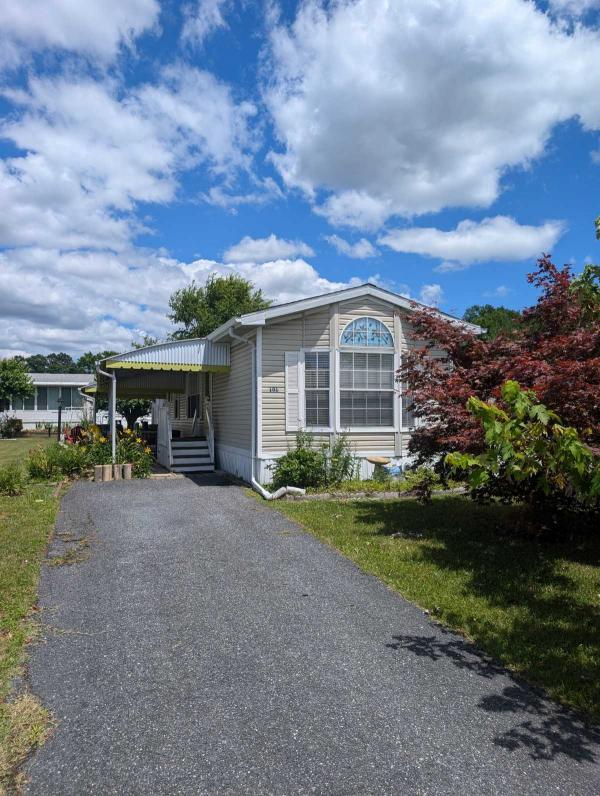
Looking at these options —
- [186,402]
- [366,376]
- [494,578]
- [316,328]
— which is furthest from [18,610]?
[186,402]

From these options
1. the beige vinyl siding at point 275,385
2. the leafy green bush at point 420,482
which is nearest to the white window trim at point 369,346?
the beige vinyl siding at point 275,385

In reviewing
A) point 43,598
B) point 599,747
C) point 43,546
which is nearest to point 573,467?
point 599,747

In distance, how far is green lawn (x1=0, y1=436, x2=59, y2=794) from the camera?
290 cm

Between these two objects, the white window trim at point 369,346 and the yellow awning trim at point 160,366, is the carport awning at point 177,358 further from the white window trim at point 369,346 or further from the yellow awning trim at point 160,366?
the white window trim at point 369,346

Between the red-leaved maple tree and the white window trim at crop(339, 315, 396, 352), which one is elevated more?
the white window trim at crop(339, 315, 396, 352)

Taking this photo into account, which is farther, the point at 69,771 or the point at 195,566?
the point at 195,566

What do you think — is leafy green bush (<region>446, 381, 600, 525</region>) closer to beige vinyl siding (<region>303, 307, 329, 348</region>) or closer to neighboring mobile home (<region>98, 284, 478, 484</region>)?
neighboring mobile home (<region>98, 284, 478, 484</region>)

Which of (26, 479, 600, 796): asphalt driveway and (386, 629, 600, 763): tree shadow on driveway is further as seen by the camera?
(386, 629, 600, 763): tree shadow on driveway

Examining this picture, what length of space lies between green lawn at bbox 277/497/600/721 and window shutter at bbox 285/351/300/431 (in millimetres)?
2425

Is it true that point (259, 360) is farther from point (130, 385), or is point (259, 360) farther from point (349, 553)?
point (130, 385)

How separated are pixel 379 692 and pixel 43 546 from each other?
4.99 m

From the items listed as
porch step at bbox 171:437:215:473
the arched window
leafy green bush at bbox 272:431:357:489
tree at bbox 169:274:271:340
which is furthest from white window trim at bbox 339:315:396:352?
tree at bbox 169:274:271:340

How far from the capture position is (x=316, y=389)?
1161cm

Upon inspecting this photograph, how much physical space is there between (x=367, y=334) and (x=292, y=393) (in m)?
2.09
